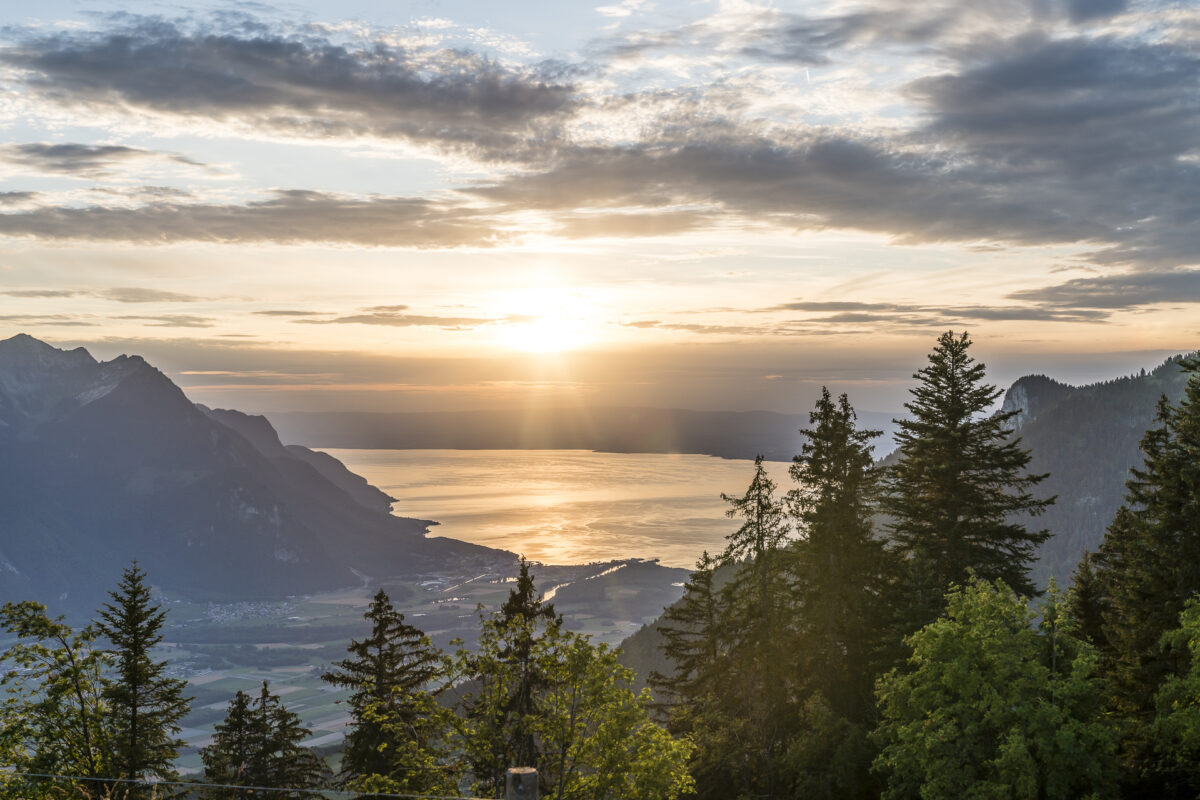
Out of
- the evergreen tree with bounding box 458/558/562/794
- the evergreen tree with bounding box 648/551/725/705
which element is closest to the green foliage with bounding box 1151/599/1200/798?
the evergreen tree with bounding box 458/558/562/794

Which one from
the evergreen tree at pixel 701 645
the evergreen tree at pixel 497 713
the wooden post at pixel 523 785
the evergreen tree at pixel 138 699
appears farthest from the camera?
the evergreen tree at pixel 701 645

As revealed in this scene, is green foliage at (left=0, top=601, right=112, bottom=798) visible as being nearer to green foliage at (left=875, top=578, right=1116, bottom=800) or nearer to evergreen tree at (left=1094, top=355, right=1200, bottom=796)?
green foliage at (left=875, top=578, right=1116, bottom=800)

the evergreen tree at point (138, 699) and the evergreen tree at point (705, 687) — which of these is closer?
the evergreen tree at point (138, 699)

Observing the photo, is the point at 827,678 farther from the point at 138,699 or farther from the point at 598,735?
the point at 138,699

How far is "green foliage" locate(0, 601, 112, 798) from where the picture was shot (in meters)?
26.9

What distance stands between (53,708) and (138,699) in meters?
8.30

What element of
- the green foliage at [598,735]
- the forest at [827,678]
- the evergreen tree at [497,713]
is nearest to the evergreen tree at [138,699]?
the forest at [827,678]

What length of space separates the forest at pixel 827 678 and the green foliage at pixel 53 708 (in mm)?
85

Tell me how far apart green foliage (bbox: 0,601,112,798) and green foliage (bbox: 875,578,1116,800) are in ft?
83.3

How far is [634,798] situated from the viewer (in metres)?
24.0

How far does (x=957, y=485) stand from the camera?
126 ft

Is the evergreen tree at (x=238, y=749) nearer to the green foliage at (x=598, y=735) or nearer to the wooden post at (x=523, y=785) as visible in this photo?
the green foliage at (x=598, y=735)

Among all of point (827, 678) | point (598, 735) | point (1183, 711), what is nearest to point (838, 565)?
point (827, 678)

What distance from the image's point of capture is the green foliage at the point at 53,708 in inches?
1059
